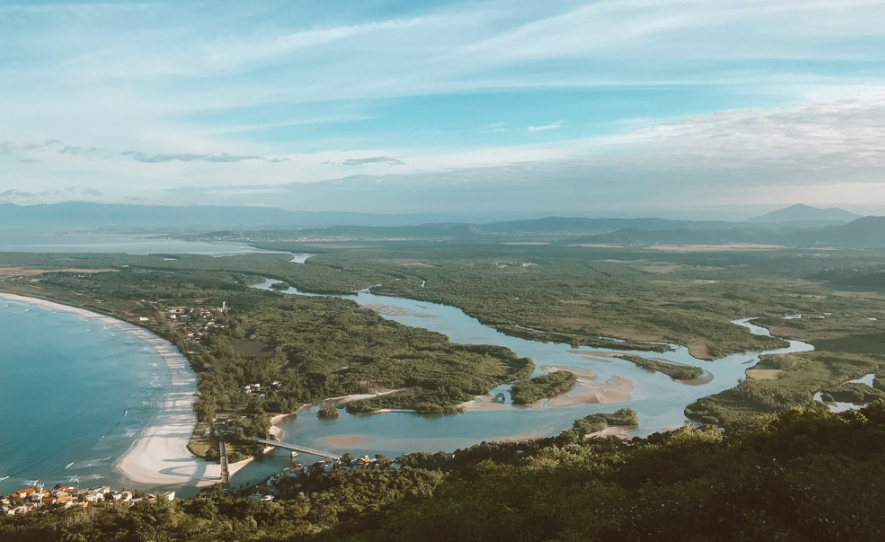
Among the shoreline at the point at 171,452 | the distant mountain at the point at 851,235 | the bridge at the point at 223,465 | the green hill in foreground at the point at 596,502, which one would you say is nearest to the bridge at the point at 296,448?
the bridge at the point at 223,465

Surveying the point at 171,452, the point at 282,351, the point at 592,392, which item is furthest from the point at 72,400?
the point at 592,392

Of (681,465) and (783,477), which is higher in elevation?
(783,477)

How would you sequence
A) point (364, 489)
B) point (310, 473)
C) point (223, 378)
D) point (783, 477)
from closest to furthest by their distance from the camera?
point (783, 477)
point (364, 489)
point (310, 473)
point (223, 378)

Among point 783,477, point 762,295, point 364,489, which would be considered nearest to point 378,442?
point 364,489

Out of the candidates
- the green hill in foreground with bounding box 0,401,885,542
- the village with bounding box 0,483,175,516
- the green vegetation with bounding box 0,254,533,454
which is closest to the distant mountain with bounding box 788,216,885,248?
the green vegetation with bounding box 0,254,533,454

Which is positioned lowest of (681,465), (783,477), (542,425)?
(542,425)

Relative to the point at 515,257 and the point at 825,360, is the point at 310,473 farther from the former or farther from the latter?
the point at 515,257
